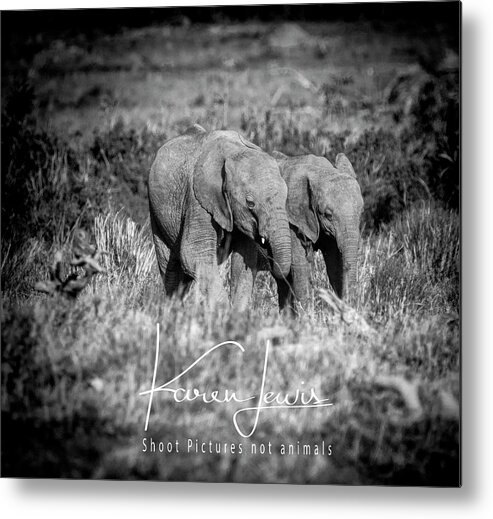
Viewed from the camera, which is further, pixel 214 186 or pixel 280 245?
pixel 214 186

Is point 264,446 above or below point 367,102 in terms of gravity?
below

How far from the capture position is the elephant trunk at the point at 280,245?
190 inches

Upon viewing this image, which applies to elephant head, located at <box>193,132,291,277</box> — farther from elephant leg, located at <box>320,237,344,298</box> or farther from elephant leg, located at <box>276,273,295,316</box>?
elephant leg, located at <box>320,237,344,298</box>

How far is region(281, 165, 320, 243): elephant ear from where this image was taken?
488cm

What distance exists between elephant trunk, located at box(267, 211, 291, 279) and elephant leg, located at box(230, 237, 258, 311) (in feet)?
0.30

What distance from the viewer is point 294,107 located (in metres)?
4.93

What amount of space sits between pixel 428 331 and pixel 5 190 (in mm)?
1818

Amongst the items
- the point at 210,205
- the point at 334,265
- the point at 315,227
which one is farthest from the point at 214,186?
the point at 334,265

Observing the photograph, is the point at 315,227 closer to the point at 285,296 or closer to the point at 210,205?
the point at 285,296

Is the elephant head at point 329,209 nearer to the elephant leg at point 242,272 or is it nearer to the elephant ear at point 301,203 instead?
the elephant ear at point 301,203

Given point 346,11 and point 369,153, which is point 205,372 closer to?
point 369,153

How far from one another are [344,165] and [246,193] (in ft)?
1.34

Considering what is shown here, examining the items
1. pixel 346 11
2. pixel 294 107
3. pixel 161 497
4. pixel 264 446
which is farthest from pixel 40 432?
pixel 346 11
